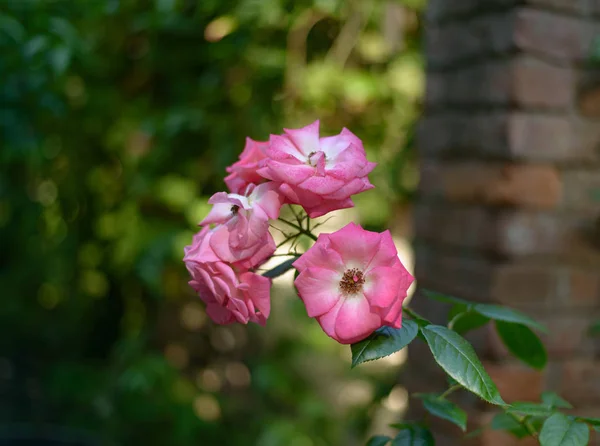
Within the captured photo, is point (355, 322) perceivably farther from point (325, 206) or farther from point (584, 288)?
point (584, 288)

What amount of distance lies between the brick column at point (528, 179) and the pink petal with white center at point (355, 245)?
2.07ft

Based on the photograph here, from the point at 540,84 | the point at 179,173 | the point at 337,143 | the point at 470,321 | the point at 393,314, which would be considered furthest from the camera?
the point at 179,173

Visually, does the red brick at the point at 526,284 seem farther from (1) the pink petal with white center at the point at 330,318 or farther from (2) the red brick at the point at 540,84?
(1) the pink petal with white center at the point at 330,318

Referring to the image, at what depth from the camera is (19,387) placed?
265 cm

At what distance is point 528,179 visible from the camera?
119 centimetres

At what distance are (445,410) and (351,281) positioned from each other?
20 centimetres

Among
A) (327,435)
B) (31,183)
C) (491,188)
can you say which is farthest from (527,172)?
(31,183)

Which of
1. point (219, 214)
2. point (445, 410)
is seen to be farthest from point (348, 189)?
point (445, 410)

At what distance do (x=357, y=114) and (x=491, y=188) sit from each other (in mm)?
775

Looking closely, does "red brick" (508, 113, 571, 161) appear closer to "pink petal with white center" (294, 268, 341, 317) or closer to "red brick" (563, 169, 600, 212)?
"red brick" (563, 169, 600, 212)

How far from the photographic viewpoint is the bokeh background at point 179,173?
1748 millimetres

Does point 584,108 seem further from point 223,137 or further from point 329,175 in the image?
point 223,137

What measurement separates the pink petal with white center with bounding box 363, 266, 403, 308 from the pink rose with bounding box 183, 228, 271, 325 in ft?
0.31

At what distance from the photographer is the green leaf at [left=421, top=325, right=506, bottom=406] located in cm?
61
